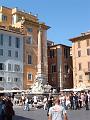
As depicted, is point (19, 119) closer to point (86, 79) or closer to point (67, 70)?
point (86, 79)

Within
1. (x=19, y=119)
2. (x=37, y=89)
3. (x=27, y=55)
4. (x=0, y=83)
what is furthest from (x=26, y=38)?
(x=19, y=119)

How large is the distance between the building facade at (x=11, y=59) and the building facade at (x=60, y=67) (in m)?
10.3

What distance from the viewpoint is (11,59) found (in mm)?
57875

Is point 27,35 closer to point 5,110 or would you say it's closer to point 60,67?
point 60,67

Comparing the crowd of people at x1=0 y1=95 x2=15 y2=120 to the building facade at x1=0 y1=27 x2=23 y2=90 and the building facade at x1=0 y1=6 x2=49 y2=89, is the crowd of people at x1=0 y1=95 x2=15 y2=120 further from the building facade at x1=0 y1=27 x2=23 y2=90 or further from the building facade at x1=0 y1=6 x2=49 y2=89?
the building facade at x1=0 y1=6 x2=49 y2=89

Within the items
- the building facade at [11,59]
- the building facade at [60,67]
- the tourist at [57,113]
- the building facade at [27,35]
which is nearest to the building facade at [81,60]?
the building facade at [60,67]

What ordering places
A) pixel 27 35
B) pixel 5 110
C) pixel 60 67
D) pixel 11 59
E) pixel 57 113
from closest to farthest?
pixel 57 113 → pixel 5 110 → pixel 11 59 → pixel 27 35 → pixel 60 67

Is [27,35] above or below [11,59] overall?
above

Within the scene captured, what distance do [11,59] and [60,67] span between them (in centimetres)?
1250

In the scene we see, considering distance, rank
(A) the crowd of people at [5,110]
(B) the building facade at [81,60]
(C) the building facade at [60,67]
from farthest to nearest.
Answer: (C) the building facade at [60,67] → (B) the building facade at [81,60] → (A) the crowd of people at [5,110]

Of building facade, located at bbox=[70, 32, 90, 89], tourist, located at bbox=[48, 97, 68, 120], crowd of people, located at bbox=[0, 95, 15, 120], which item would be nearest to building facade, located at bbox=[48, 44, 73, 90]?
building facade, located at bbox=[70, 32, 90, 89]

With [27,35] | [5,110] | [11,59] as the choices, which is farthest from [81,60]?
[5,110]

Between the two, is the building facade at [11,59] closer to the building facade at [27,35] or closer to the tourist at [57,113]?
the building facade at [27,35]

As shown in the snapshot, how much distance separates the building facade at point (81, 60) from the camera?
63.2 meters
